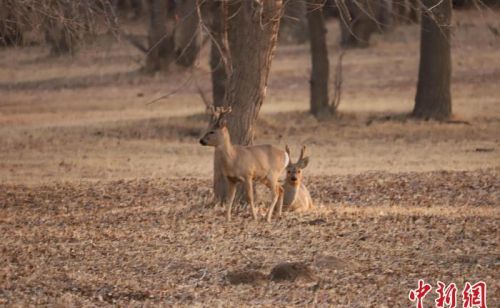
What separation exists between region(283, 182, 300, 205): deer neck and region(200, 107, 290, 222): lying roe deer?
20.3 inches

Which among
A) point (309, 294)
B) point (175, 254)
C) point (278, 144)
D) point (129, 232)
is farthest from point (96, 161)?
point (309, 294)

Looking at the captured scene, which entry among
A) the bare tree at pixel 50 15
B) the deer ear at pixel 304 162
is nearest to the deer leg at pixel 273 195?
the deer ear at pixel 304 162

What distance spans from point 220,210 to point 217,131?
4.11 ft

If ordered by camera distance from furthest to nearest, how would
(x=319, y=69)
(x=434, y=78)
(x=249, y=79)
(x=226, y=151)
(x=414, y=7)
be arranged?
(x=319, y=69), (x=434, y=78), (x=249, y=79), (x=414, y=7), (x=226, y=151)

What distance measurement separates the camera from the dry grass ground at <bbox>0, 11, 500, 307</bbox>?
9664 millimetres

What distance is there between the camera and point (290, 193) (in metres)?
13.3

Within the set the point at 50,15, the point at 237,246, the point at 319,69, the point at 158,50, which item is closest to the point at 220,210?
the point at 237,246

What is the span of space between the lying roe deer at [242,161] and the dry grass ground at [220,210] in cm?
39

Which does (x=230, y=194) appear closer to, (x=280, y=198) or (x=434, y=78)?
(x=280, y=198)

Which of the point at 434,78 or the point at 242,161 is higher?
the point at 242,161

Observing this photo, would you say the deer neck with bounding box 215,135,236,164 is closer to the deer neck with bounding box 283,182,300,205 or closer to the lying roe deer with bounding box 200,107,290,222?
the lying roe deer with bounding box 200,107,290,222

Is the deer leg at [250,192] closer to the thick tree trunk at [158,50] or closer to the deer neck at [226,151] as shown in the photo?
the deer neck at [226,151]

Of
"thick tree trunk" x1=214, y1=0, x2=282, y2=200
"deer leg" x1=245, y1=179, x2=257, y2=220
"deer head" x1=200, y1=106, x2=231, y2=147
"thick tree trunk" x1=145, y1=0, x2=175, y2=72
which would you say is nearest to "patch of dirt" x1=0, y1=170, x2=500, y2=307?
"deer leg" x1=245, y1=179, x2=257, y2=220

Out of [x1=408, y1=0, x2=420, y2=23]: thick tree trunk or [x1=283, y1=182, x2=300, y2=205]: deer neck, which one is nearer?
[x1=408, y1=0, x2=420, y2=23]: thick tree trunk
